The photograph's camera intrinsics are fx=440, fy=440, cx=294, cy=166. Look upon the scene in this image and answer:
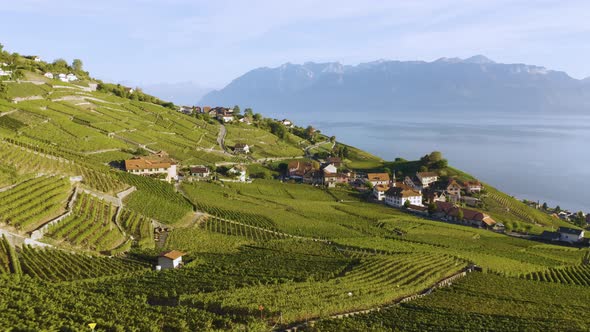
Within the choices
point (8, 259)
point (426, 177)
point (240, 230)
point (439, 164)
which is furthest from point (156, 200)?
point (439, 164)

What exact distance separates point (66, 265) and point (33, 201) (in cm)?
908

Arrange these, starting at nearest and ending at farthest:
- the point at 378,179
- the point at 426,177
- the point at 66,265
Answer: the point at 66,265
the point at 378,179
the point at 426,177

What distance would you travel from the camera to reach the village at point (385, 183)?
228ft

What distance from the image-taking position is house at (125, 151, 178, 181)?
68.1 meters

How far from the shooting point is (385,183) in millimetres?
94875

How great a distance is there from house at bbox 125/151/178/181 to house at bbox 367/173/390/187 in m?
41.8

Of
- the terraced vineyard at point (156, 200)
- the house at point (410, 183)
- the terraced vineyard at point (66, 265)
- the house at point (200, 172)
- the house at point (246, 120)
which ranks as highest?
the house at point (246, 120)

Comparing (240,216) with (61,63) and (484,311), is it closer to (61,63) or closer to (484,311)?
(484,311)

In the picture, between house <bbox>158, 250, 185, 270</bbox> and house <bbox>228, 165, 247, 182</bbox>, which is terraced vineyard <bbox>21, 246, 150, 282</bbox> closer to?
house <bbox>158, 250, 185, 270</bbox>

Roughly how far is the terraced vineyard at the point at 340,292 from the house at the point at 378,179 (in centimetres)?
5267

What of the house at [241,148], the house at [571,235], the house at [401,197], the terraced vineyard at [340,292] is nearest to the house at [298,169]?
the house at [241,148]

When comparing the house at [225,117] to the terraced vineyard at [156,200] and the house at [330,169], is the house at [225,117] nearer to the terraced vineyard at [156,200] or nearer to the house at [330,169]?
the house at [330,169]

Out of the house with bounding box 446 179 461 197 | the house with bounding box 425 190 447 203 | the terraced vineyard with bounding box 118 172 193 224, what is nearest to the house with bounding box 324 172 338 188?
the house with bounding box 425 190 447 203

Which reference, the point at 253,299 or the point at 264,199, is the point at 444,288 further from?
the point at 264,199
